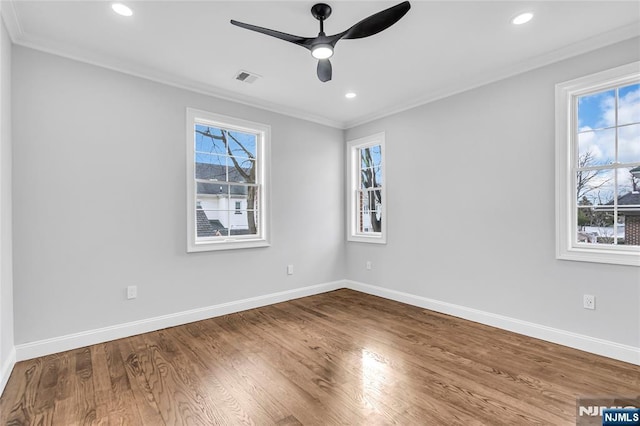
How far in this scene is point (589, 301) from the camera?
109 inches

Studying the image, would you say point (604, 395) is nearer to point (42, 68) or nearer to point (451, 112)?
point (451, 112)

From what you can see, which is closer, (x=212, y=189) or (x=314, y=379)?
(x=314, y=379)

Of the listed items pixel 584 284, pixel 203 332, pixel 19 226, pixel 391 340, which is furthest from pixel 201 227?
pixel 584 284

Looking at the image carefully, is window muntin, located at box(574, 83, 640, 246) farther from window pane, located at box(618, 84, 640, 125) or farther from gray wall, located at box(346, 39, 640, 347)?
gray wall, located at box(346, 39, 640, 347)

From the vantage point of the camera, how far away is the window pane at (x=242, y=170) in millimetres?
4043

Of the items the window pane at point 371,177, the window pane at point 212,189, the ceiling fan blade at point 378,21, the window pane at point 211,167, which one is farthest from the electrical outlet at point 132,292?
the window pane at point 371,177

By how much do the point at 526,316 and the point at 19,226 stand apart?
4.75 metres

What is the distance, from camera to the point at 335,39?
218 centimetres

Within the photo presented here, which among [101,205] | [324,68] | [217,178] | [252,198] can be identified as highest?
[324,68]

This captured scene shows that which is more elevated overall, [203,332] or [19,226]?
[19,226]

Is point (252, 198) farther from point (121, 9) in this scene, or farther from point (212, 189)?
point (121, 9)

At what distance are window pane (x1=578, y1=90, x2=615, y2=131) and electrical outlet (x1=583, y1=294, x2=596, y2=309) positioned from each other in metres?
1.54

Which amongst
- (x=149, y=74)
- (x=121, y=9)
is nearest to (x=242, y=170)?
(x=149, y=74)

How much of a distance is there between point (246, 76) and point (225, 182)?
1293mm
